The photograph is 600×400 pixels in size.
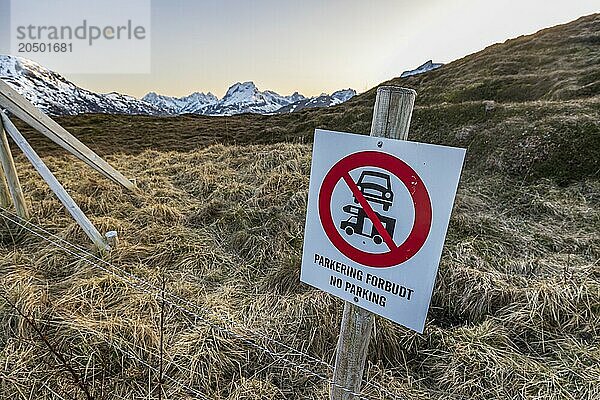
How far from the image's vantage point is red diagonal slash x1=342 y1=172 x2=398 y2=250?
1.15m

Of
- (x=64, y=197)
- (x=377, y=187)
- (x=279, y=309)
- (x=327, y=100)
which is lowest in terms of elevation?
(x=279, y=309)

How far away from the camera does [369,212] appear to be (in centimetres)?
118

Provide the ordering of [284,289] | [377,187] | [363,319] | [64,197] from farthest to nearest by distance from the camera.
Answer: [64,197] < [284,289] < [363,319] < [377,187]

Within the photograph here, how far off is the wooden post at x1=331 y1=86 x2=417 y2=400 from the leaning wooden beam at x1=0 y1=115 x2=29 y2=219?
4975 mm

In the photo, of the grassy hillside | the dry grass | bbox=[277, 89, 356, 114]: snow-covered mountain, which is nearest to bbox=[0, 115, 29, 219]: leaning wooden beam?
the grassy hillside

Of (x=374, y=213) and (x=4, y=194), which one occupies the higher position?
(x=374, y=213)

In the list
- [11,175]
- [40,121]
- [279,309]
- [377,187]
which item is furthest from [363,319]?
[11,175]

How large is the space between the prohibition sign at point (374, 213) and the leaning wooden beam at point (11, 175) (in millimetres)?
4850

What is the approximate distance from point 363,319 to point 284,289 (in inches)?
81.2

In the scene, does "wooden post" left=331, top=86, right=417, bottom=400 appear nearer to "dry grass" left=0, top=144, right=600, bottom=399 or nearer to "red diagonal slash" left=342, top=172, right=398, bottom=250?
"red diagonal slash" left=342, top=172, right=398, bottom=250

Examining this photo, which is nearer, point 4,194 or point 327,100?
point 4,194

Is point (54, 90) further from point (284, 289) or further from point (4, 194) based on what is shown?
point (284, 289)

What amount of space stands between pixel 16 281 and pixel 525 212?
21.2 ft

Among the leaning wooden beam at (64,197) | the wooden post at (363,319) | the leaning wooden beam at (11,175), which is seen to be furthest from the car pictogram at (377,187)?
the leaning wooden beam at (11,175)
